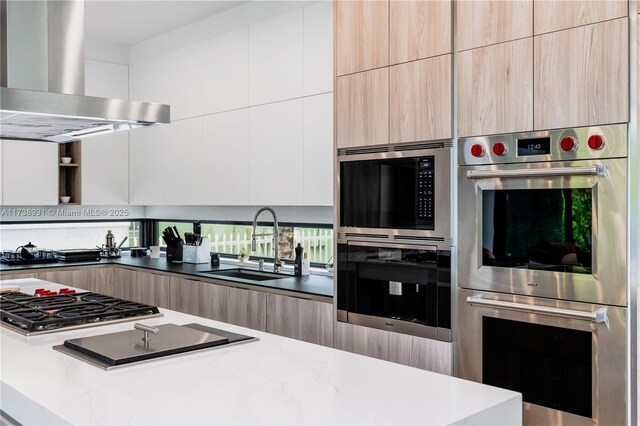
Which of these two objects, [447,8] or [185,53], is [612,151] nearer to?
[447,8]

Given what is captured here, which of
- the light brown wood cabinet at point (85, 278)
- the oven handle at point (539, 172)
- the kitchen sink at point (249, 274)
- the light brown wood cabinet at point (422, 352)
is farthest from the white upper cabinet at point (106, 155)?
the oven handle at point (539, 172)

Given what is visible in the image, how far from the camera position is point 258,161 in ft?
14.0

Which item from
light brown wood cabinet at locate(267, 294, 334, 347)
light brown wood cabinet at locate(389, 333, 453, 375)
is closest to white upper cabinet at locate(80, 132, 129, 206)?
light brown wood cabinet at locate(267, 294, 334, 347)

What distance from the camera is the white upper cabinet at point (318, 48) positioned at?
3.78m

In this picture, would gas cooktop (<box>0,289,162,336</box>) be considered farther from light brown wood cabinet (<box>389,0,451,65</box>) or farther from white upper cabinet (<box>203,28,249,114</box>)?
white upper cabinet (<box>203,28,249,114</box>)

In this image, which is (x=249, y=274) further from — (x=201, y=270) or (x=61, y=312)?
(x=61, y=312)

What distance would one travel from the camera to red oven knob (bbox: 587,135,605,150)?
2.28 meters

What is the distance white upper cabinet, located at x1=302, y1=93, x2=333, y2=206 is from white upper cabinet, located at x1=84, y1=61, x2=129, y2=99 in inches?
95.7

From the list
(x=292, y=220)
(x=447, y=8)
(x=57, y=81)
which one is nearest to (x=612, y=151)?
(x=447, y=8)

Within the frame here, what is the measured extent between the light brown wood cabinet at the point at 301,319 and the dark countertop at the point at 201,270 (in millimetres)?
69

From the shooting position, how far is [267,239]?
481cm

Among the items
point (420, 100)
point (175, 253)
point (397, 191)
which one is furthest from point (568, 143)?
point (175, 253)

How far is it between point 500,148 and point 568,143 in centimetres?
30

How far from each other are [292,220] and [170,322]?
2123 mm
